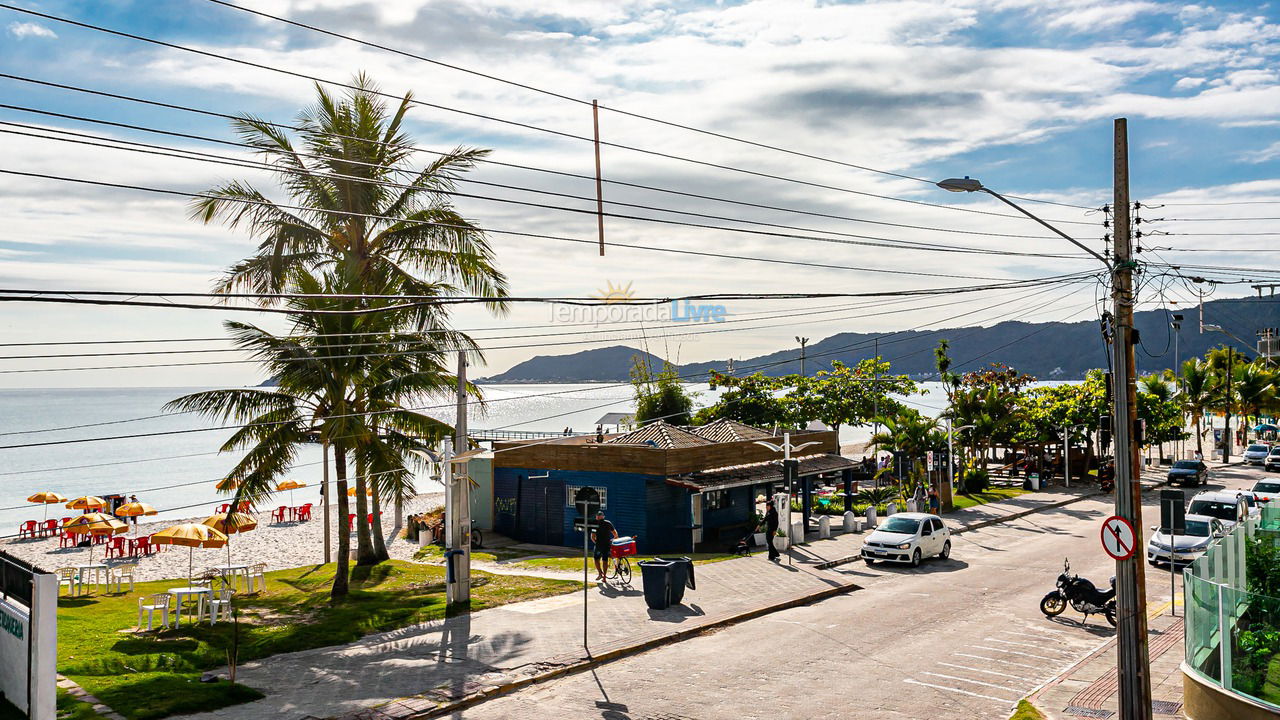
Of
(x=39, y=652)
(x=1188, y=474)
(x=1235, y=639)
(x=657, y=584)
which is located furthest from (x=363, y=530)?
(x=1188, y=474)

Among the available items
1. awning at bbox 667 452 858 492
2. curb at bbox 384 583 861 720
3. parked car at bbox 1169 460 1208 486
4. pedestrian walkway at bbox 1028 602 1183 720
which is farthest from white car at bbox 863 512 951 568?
parked car at bbox 1169 460 1208 486

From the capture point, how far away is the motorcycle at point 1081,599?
65.4 feet

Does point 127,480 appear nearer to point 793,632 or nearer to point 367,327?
point 367,327

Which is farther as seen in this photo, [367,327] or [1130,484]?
[367,327]

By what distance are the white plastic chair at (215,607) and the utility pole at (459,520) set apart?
15.6 feet

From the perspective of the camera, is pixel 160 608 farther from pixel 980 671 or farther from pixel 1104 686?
pixel 1104 686

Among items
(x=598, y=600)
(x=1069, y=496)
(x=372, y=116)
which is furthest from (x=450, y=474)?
(x=1069, y=496)

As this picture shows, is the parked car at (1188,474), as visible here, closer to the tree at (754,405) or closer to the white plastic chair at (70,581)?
the tree at (754,405)

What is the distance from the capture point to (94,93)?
1149 centimetres

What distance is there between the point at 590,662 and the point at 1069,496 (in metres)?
35.8

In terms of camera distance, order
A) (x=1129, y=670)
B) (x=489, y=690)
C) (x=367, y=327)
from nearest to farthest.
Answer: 1. (x=1129, y=670)
2. (x=489, y=690)
3. (x=367, y=327)

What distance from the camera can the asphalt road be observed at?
14289mm

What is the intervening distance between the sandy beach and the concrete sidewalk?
13.2 metres

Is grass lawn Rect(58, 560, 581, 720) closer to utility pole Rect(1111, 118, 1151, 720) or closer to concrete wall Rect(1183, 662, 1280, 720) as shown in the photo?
utility pole Rect(1111, 118, 1151, 720)
